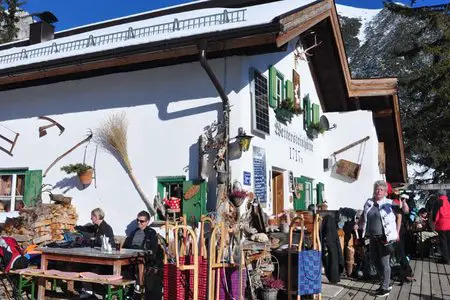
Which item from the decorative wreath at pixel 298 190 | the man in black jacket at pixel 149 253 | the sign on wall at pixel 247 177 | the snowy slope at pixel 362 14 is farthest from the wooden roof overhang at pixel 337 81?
the snowy slope at pixel 362 14

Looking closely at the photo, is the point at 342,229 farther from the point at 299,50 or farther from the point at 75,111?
the point at 75,111

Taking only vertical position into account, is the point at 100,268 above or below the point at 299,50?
below

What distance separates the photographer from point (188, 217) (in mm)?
8016

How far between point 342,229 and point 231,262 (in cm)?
387

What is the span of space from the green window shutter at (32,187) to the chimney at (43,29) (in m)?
5.05

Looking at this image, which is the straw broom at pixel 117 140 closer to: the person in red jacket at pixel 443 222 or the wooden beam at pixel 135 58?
the wooden beam at pixel 135 58

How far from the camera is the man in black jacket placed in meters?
6.39

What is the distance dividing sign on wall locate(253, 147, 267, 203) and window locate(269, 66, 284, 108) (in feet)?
3.52

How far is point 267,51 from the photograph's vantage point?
8070mm

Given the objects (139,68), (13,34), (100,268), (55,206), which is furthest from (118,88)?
(13,34)

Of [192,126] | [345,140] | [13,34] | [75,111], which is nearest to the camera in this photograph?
[192,126]

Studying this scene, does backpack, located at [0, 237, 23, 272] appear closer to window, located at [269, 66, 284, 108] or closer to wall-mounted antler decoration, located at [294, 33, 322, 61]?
window, located at [269, 66, 284, 108]

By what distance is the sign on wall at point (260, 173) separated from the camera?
832cm

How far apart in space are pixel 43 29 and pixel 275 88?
7386 mm
